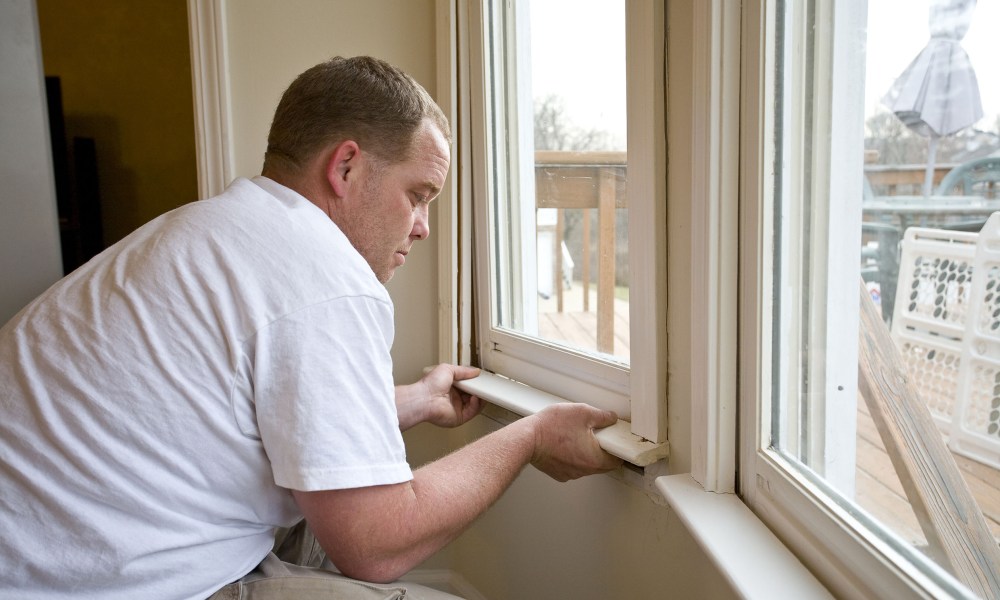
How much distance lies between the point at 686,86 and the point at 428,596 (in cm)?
82

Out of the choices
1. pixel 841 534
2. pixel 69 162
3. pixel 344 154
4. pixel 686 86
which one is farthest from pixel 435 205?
pixel 69 162

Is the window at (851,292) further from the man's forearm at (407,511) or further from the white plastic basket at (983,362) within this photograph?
the man's forearm at (407,511)

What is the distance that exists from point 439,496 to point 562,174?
79cm

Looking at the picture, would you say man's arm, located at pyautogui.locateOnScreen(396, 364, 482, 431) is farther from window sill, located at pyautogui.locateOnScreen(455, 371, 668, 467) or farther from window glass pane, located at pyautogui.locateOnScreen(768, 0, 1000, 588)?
window glass pane, located at pyautogui.locateOnScreen(768, 0, 1000, 588)

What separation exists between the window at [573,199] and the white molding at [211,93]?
0.62 metres

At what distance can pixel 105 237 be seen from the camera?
3.46 meters

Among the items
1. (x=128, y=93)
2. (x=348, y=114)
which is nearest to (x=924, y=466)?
(x=348, y=114)

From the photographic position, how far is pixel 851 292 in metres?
0.76

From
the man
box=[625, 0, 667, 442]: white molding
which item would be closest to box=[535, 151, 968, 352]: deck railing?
box=[625, 0, 667, 442]: white molding

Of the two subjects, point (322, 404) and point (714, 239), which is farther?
point (714, 239)

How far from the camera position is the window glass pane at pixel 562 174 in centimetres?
127

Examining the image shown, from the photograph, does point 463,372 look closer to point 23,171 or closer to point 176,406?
point 176,406

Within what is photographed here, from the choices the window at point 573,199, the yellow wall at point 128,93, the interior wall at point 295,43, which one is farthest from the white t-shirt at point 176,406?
the yellow wall at point 128,93

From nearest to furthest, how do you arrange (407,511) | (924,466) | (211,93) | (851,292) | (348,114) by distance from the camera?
(924,466)
(851,292)
(407,511)
(348,114)
(211,93)
